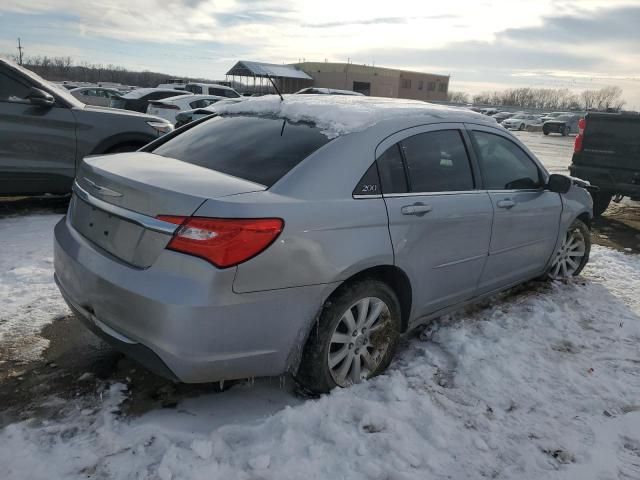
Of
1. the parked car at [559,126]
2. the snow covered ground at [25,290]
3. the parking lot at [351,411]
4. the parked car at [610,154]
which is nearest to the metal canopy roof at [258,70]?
the parked car at [559,126]

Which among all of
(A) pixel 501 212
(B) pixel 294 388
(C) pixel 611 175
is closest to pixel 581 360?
(A) pixel 501 212

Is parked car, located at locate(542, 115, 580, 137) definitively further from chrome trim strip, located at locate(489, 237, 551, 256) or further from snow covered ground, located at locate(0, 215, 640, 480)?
snow covered ground, located at locate(0, 215, 640, 480)

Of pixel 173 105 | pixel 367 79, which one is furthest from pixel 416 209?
pixel 367 79

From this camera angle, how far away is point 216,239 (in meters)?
2.24

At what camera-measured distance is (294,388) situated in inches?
116

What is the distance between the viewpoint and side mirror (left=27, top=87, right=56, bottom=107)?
5.76 m

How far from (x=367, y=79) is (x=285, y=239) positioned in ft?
236

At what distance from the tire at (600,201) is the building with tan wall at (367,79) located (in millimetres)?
60507

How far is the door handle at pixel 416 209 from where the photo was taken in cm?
296

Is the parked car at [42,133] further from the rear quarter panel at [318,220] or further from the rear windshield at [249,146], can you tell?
the rear quarter panel at [318,220]

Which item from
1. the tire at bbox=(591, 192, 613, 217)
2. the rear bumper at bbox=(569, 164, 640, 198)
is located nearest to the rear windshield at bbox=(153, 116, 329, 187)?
the rear bumper at bbox=(569, 164, 640, 198)

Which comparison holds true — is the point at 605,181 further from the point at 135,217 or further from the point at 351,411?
the point at 135,217

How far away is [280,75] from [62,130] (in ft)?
176

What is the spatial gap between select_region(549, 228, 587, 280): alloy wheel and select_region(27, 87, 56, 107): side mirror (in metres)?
5.60
